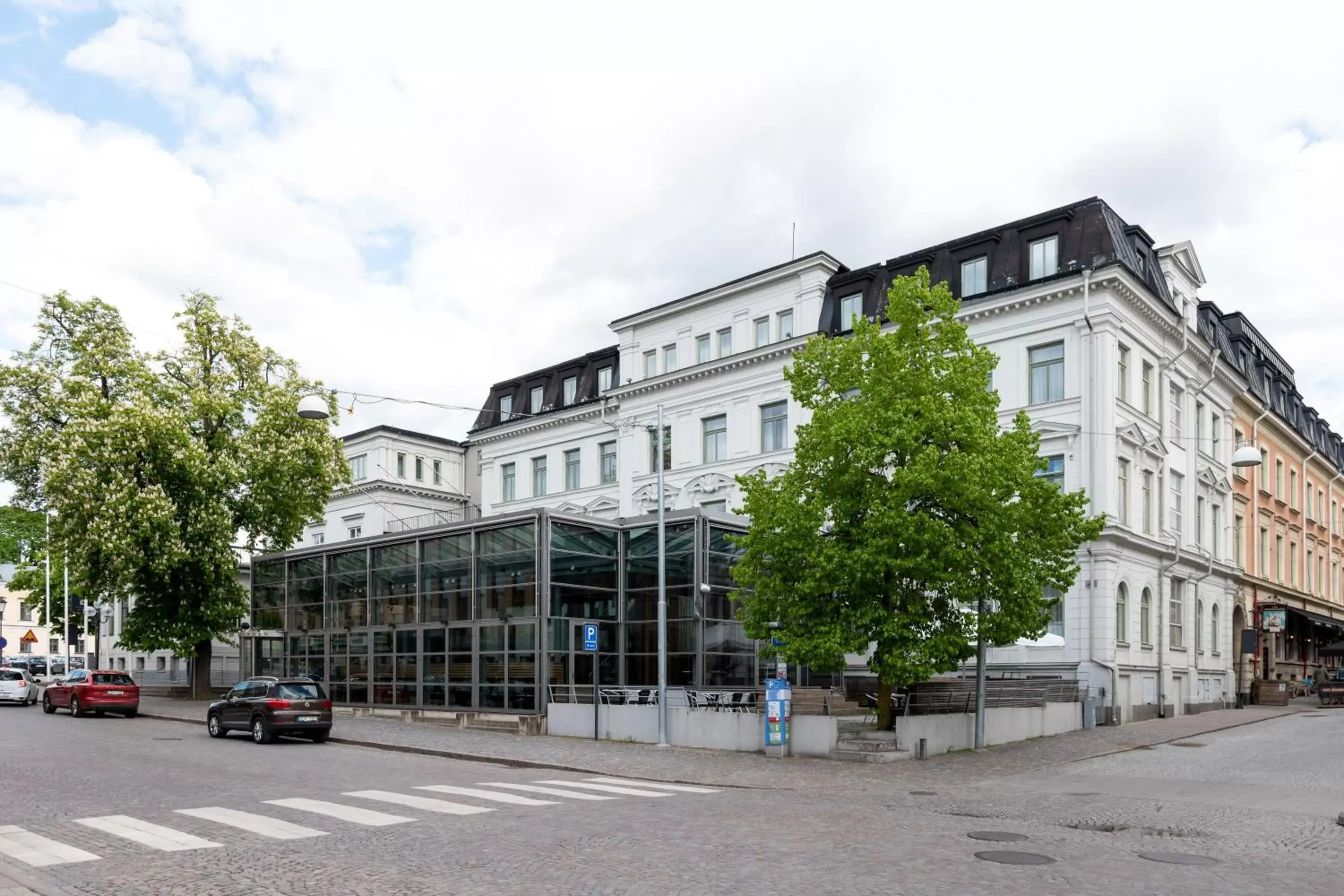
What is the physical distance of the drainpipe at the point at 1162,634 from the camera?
3722 cm

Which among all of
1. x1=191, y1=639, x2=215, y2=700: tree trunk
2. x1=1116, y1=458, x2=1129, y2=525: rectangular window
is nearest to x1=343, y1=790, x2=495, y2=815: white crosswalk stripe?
x1=1116, y1=458, x2=1129, y2=525: rectangular window

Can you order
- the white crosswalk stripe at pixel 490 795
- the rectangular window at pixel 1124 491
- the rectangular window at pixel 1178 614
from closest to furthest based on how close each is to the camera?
the white crosswalk stripe at pixel 490 795, the rectangular window at pixel 1124 491, the rectangular window at pixel 1178 614

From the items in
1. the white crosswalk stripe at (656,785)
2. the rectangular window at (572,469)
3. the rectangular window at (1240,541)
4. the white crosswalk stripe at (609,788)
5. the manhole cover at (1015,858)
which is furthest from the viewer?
the rectangular window at (572,469)

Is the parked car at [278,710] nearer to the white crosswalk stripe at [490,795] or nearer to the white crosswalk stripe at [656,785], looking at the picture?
the white crosswalk stripe at [656,785]

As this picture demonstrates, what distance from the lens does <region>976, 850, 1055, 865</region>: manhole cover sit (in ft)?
36.9

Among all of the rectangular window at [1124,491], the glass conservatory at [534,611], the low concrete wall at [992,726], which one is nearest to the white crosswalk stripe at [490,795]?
the low concrete wall at [992,726]

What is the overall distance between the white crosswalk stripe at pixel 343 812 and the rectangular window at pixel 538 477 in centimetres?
3914

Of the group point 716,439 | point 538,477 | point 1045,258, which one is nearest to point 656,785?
point 1045,258

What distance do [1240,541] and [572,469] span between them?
2898 cm

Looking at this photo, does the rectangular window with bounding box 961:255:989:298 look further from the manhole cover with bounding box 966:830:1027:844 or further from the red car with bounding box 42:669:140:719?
the red car with bounding box 42:669:140:719

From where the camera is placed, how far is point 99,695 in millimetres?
36750

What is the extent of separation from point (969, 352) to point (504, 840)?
1879cm

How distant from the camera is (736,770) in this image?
2136 cm

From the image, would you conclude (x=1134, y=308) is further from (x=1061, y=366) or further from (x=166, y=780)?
(x=166, y=780)
